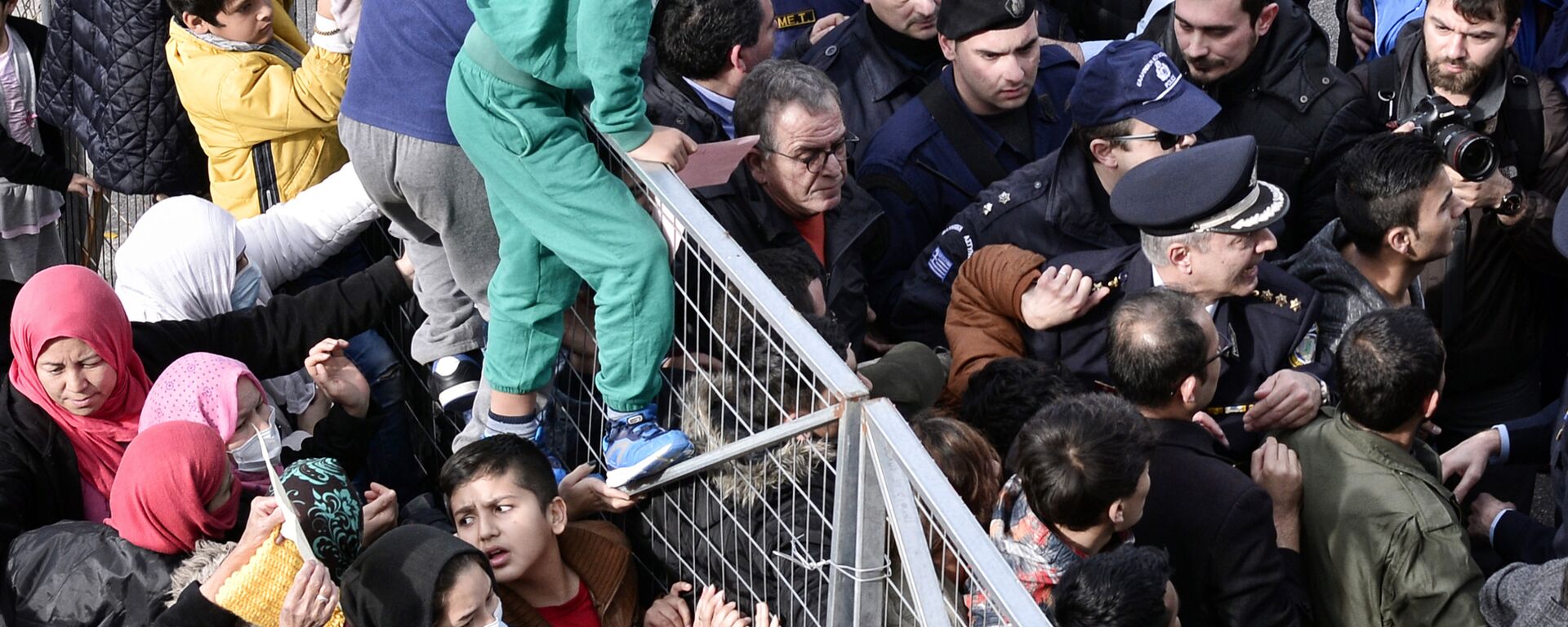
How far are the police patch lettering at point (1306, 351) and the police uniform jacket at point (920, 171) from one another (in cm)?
108

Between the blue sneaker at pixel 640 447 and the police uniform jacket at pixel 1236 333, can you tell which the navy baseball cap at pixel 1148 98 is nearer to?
the police uniform jacket at pixel 1236 333

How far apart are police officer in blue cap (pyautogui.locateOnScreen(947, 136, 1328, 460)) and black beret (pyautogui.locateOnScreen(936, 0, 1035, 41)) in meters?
0.83

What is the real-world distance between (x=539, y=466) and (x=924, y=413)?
0.80 metres

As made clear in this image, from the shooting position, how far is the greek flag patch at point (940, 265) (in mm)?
4281

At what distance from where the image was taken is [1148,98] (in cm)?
427

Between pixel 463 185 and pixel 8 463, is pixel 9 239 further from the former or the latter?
pixel 463 185

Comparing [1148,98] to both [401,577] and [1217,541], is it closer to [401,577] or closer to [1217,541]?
[1217,541]

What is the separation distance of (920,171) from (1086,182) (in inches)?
21.3

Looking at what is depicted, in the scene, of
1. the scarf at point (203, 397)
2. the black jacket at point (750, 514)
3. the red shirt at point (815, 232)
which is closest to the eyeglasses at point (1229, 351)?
the red shirt at point (815, 232)

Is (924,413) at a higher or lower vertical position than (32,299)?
lower

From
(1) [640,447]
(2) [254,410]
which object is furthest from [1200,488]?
(2) [254,410]

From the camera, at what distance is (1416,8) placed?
5.37 metres

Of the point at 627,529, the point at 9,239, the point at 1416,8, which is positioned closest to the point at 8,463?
the point at 627,529

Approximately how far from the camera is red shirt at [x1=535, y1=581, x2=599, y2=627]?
3402 mm
